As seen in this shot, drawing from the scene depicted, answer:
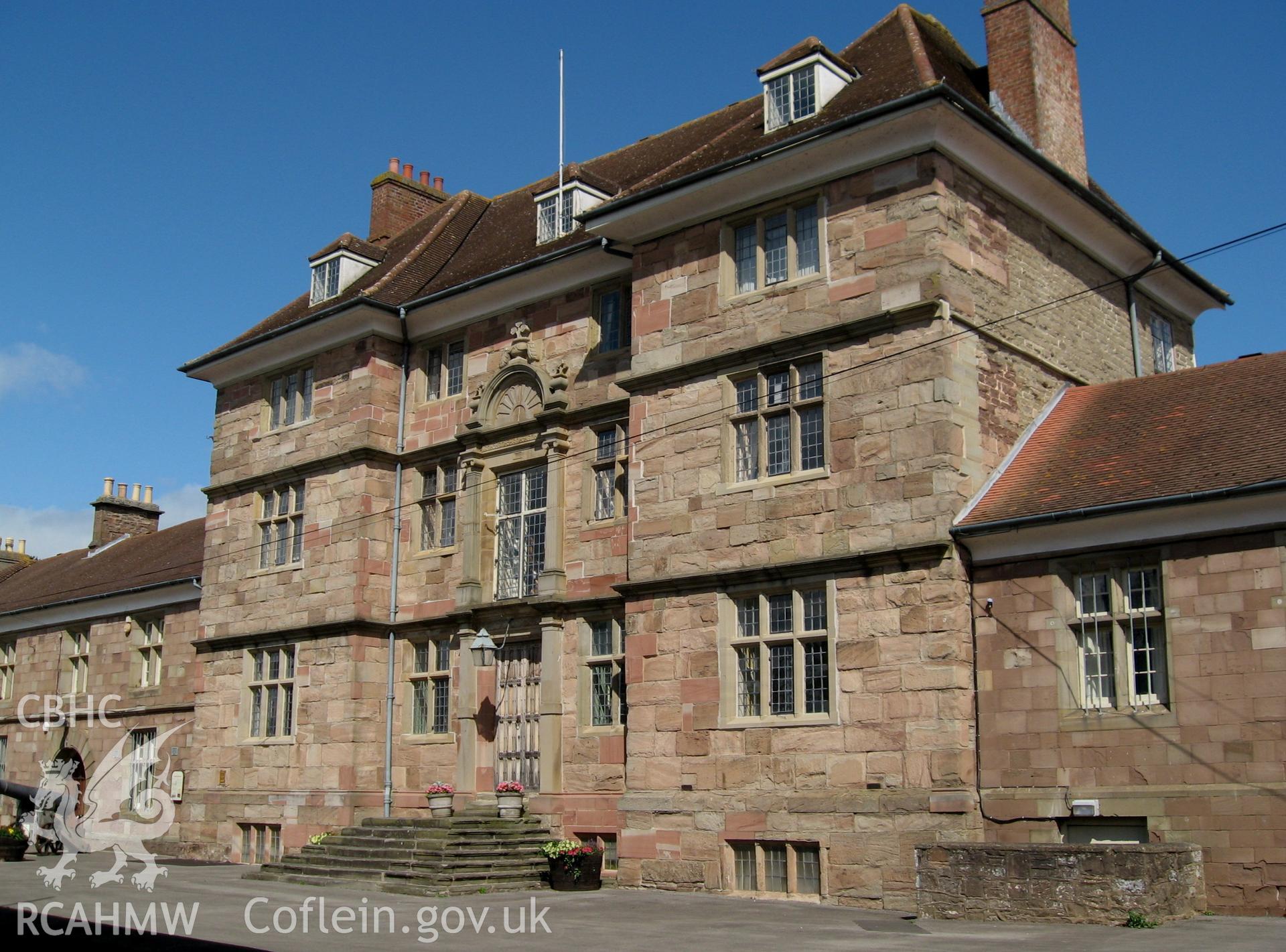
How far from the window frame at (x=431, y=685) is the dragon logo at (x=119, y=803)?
6.27 metres

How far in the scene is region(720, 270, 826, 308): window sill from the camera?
18.3 m

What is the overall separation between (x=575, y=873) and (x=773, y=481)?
6.00m

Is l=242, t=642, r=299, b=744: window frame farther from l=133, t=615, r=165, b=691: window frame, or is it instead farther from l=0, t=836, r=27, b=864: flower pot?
l=133, t=615, r=165, b=691: window frame

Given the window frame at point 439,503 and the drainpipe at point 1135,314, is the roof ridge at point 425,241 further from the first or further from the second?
the drainpipe at point 1135,314

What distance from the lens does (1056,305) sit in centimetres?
1997

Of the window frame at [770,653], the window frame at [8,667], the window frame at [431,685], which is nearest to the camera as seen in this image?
the window frame at [770,653]

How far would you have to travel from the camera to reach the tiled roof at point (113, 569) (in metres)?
31.4

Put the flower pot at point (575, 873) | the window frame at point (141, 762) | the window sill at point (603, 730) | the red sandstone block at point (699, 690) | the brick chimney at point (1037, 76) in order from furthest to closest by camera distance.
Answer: the window frame at point (141, 762) < the brick chimney at point (1037, 76) < the window sill at point (603, 730) < the flower pot at point (575, 873) < the red sandstone block at point (699, 690)

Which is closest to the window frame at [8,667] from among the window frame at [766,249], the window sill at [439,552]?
the window sill at [439,552]

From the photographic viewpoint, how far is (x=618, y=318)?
21812mm

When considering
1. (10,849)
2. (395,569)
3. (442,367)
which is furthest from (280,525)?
(10,849)

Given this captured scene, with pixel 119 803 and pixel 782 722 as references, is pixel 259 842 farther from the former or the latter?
pixel 782 722

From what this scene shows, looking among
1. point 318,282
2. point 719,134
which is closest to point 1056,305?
point 719,134

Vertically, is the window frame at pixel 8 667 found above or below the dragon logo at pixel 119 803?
above
